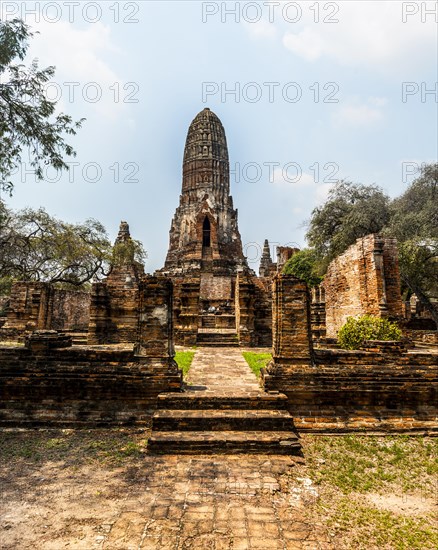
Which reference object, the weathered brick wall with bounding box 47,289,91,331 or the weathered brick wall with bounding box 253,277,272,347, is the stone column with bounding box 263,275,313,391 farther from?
the weathered brick wall with bounding box 47,289,91,331

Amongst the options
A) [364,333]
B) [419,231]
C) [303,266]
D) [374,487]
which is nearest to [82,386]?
[374,487]

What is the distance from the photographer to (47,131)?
320 inches

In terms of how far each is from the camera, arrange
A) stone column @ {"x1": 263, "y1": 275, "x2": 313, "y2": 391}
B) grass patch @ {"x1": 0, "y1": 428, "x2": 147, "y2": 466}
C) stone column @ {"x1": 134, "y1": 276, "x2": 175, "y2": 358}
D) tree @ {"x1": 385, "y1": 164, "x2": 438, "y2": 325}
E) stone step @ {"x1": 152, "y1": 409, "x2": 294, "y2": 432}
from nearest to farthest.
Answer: grass patch @ {"x1": 0, "y1": 428, "x2": 147, "y2": 466} → stone step @ {"x1": 152, "y1": 409, "x2": 294, "y2": 432} → stone column @ {"x1": 263, "y1": 275, "x2": 313, "y2": 391} → stone column @ {"x1": 134, "y1": 276, "x2": 175, "y2": 358} → tree @ {"x1": 385, "y1": 164, "x2": 438, "y2": 325}

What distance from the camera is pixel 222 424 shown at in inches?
191

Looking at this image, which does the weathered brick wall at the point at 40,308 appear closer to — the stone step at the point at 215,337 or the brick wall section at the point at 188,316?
the brick wall section at the point at 188,316

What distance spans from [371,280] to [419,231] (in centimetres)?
1076

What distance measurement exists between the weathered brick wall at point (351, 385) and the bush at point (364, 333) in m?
1.49

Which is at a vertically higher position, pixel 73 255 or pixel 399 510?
pixel 73 255

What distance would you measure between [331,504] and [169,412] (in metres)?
2.42

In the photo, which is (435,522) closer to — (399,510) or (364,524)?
(399,510)

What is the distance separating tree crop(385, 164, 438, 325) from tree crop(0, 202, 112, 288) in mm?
18327

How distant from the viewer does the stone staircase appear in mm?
4461

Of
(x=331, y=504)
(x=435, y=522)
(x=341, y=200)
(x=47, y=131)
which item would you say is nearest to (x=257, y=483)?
(x=331, y=504)

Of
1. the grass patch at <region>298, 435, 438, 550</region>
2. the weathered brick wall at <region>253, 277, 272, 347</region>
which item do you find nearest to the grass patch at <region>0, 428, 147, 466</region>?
the grass patch at <region>298, 435, 438, 550</region>
